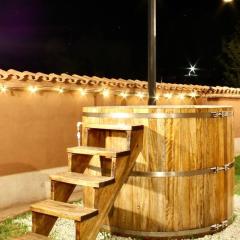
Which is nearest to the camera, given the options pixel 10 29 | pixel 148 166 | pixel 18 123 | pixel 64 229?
pixel 148 166

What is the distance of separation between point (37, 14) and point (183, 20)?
10.0 metres

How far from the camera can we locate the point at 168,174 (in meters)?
5.34

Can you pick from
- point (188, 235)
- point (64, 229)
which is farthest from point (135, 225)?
point (64, 229)

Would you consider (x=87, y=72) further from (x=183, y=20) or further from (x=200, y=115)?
(x=200, y=115)

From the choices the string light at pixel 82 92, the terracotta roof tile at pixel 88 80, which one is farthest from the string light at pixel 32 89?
the string light at pixel 82 92

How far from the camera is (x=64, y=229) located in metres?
6.02

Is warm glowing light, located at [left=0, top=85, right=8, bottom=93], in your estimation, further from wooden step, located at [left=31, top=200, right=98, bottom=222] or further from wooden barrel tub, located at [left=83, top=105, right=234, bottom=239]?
wooden step, located at [left=31, top=200, right=98, bottom=222]

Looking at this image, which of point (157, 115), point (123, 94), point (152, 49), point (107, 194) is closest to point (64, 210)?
point (107, 194)

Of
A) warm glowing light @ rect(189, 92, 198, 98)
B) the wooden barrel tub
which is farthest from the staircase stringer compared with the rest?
warm glowing light @ rect(189, 92, 198, 98)

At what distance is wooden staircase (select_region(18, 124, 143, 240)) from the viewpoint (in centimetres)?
436

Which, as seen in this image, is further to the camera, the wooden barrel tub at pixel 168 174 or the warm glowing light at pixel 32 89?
the warm glowing light at pixel 32 89

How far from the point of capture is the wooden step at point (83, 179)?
4.45 meters

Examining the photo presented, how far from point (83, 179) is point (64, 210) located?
0.43 metres

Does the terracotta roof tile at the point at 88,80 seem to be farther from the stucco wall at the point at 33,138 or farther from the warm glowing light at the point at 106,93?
the stucco wall at the point at 33,138
